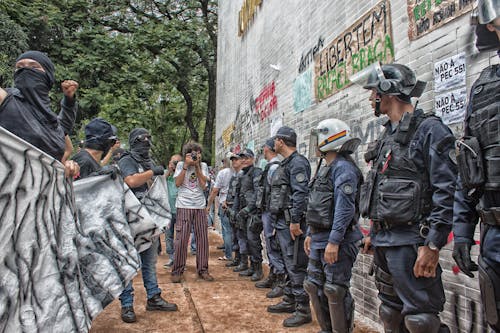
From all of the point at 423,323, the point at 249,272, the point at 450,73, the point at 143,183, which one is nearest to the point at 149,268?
the point at 143,183

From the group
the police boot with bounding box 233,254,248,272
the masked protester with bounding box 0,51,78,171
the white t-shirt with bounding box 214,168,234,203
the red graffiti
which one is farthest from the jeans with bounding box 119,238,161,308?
the red graffiti

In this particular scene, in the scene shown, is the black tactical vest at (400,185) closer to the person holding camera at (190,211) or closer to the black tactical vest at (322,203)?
the black tactical vest at (322,203)

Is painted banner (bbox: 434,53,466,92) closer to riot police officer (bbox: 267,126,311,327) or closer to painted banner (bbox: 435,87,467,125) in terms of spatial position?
painted banner (bbox: 435,87,467,125)

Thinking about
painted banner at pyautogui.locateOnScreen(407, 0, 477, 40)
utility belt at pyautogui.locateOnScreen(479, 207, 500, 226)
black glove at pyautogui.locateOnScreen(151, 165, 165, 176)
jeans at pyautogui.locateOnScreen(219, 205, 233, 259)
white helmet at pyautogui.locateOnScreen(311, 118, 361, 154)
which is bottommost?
jeans at pyautogui.locateOnScreen(219, 205, 233, 259)

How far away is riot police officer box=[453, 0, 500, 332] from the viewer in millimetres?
1801

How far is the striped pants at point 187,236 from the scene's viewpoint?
5.58 metres

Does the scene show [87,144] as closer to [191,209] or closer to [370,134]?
[191,209]

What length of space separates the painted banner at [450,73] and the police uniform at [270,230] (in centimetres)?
218

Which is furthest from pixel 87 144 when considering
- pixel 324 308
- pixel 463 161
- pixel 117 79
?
pixel 117 79

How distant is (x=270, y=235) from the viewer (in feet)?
16.5

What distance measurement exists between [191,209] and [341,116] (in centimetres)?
236

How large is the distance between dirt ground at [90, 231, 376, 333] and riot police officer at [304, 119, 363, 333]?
72 cm

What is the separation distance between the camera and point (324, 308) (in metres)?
3.42

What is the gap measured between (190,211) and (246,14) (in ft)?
19.4
